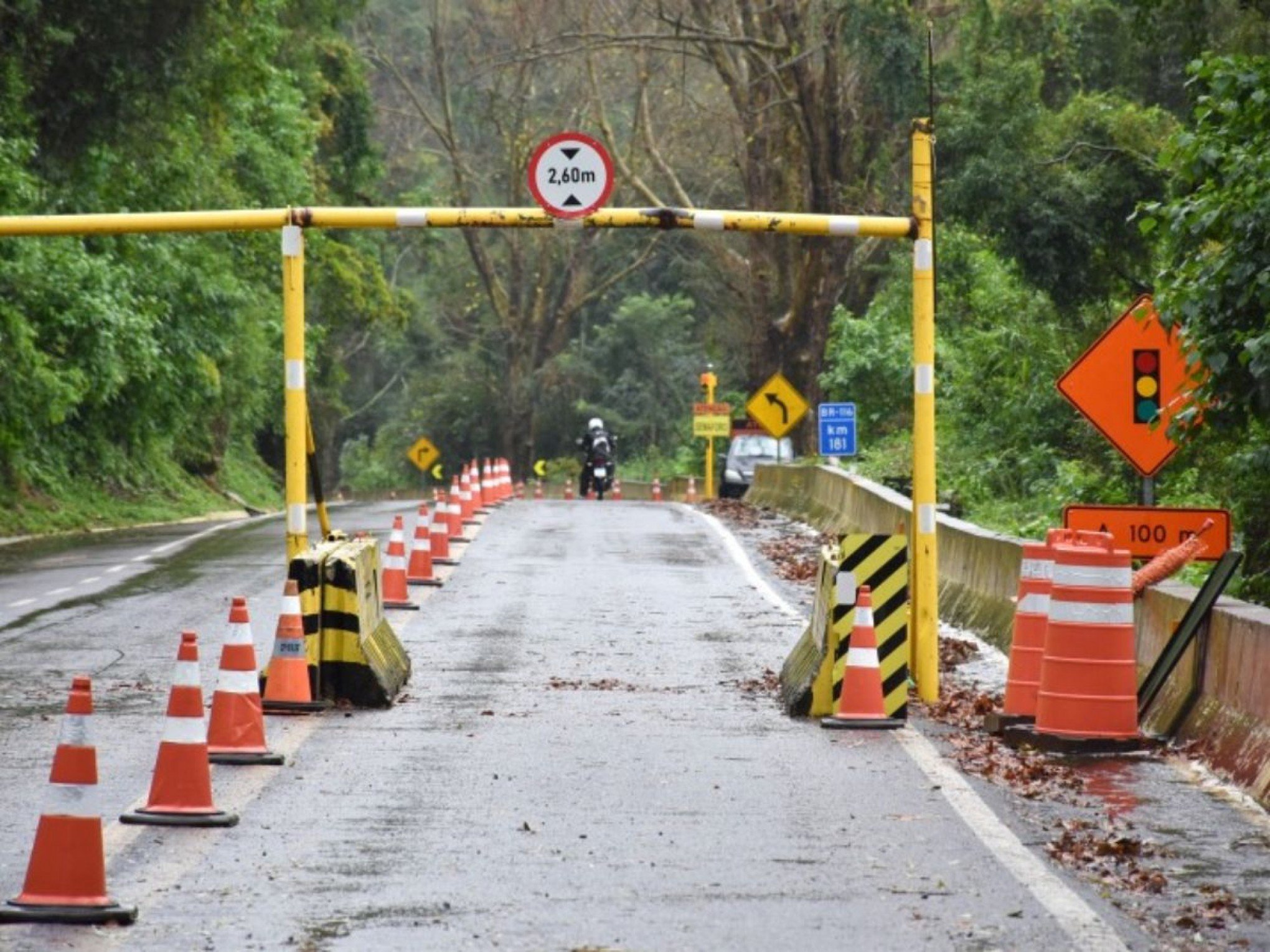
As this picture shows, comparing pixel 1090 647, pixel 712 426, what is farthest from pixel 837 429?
pixel 1090 647

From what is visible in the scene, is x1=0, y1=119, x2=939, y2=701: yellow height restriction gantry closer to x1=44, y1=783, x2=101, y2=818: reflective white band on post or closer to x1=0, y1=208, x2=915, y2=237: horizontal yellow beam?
x1=0, y1=208, x2=915, y2=237: horizontal yellow beam

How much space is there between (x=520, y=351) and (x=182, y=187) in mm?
37783

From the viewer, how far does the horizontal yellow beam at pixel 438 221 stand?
51.3 feet

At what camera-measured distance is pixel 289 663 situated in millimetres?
14375

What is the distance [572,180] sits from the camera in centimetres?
1597

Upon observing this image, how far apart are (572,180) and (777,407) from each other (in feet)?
103

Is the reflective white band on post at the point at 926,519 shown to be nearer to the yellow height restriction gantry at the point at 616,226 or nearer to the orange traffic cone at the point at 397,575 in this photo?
the yellow height restriction gantry at the point at 616,226

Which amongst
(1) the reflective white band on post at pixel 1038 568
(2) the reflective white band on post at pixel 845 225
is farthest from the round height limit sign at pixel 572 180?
(1) the reflective white band on post at pixel 1038 568

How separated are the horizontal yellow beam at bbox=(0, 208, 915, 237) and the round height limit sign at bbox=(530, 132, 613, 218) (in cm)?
9

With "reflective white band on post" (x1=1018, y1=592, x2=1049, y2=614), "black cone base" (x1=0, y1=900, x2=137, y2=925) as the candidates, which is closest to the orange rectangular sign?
"reflective white band on post" (x1=1018, y1=592, x2=1049, y2=614)

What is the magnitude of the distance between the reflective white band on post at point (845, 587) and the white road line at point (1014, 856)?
0.83m

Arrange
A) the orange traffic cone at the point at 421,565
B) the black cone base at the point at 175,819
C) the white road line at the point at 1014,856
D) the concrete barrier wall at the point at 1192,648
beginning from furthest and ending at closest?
the orange traffic cone at the point at 421,565 < the concrete barrier wall at the point at 1192,648 < the black cone base at the point at 175,819 < the white road line at the point at 1014,856

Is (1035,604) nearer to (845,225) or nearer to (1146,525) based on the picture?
(1146,525)

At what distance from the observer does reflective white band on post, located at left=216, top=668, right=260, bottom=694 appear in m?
11.9
